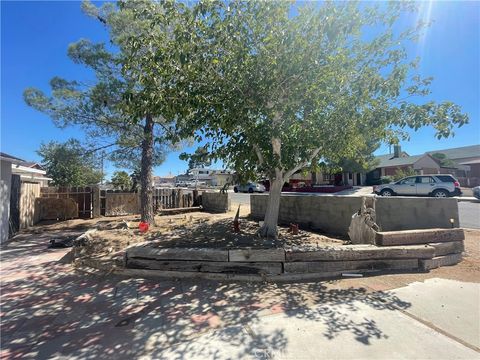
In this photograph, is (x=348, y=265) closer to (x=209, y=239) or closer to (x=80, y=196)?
(x=209, y=239)

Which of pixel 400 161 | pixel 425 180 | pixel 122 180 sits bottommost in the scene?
pixel 425 180

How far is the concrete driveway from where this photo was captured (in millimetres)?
2904

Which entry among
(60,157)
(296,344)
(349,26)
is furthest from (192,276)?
(60,157)

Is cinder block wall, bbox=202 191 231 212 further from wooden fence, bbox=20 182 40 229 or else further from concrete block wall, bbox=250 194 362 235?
wooden fence, bbox=20 182 40 229

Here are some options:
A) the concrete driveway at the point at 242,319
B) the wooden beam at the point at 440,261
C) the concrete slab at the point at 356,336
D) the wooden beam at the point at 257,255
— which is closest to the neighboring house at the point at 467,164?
the wooden beam at the point at 440,261

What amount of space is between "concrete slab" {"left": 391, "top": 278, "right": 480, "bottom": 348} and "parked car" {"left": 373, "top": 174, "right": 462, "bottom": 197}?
16690mm

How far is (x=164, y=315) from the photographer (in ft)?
12.3

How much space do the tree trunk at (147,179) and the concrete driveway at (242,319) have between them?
17.9ft

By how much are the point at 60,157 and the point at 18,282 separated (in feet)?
22.7

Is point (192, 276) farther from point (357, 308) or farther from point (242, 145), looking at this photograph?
point (242, 145)

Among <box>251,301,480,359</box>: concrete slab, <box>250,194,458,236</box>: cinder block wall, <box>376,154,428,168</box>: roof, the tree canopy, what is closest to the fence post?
<box>250,194,458,236</box>: cinder block wall

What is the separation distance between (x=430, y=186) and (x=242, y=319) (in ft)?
64.5

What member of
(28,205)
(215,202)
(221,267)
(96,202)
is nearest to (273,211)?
(221,267)

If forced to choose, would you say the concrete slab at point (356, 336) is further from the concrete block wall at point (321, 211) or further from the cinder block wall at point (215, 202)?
the cinder block wall at point (215, 202)
